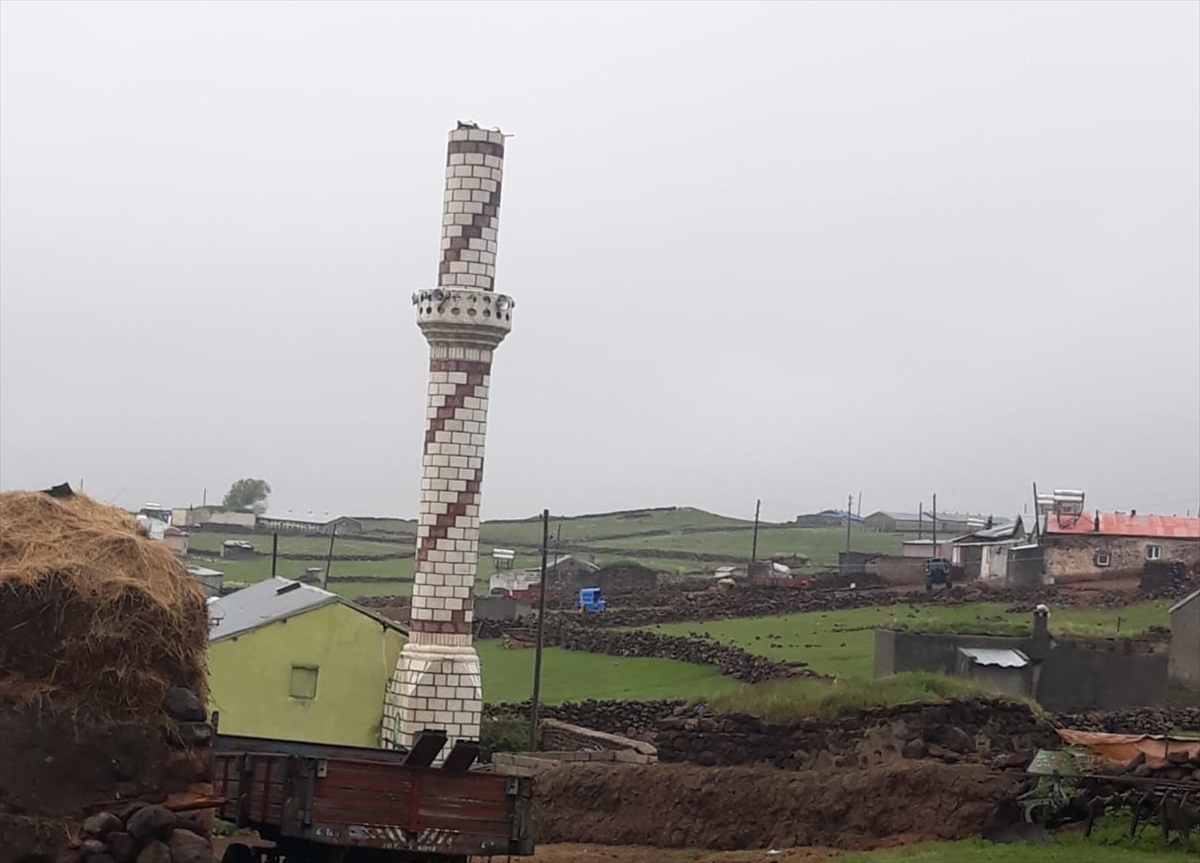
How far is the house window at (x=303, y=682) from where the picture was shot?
3512cm

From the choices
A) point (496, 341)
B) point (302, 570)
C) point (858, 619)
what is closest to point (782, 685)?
point (496, 341)

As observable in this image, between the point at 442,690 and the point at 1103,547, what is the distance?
133 feet

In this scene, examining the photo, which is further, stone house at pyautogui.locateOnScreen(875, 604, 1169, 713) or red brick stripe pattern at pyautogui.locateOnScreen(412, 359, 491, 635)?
stone house at pyautogui.locateOnScreen(875, 604, 1169, 713)

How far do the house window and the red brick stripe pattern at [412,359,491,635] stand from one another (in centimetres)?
298

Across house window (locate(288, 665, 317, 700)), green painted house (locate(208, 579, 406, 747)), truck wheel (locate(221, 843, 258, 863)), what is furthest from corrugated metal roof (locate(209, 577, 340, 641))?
truck wheel (locate(221, 843, 258, 863))

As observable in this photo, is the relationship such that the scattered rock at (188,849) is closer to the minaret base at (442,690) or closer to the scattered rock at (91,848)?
the scattered rock at (91,848)

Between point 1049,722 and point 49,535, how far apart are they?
20.0 metres

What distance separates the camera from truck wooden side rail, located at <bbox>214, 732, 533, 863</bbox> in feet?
52.2

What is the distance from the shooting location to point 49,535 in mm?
15125

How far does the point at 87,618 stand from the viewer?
1467 centimetres

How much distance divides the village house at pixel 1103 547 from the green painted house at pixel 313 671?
3659 cm

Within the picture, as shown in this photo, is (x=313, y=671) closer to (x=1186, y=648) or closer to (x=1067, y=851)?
(x=1067, y=851)

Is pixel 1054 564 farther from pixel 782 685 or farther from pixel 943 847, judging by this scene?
pixel 943 847

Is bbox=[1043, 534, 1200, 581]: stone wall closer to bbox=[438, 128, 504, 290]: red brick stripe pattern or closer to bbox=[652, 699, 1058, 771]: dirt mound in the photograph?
bbox=[438, 128, 504, 290]: red brick stripe pattern
